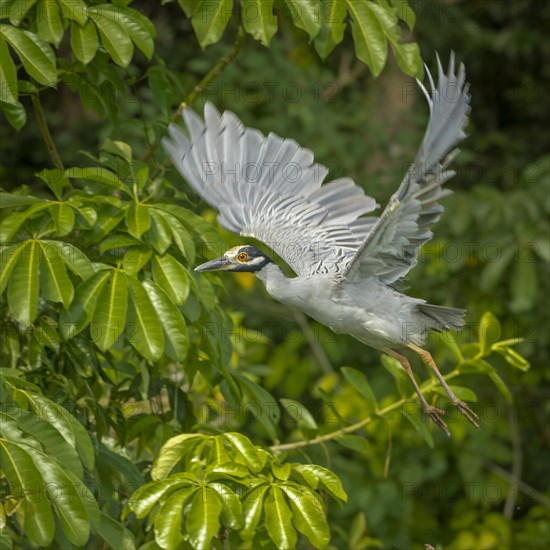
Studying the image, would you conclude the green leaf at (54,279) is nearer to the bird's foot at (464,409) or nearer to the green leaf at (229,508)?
the green leaf at (229,508)

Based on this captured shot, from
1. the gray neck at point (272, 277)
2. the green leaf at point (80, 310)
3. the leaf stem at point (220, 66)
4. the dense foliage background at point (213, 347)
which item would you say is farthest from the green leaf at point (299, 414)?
the leaf stem at point (220, 66)

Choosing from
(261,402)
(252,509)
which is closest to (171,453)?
(252,509)

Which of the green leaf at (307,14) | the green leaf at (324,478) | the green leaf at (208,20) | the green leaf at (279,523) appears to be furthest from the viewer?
the green leaf at (208,20)

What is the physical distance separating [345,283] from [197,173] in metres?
0.92

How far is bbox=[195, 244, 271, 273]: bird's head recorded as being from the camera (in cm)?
382

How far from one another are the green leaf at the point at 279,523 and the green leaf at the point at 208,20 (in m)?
1.65

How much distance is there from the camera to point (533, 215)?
6.60 m

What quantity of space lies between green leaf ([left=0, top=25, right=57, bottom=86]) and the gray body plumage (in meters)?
0.70

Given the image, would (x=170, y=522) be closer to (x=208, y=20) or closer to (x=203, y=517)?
(x=203, y=517)

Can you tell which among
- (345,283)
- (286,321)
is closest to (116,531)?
(345,283)

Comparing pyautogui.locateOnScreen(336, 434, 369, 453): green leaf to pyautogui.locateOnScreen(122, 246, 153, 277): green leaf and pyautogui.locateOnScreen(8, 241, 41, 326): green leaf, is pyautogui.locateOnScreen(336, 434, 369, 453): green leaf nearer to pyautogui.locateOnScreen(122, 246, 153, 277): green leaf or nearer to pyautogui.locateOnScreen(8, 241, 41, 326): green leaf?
pyautogui.locateOnScreen(122, 246, 153, 277): green leaf

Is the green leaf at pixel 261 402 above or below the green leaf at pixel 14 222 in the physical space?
below

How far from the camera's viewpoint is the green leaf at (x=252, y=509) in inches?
118

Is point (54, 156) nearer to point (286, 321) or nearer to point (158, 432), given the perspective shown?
point (158, 432)
